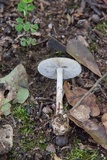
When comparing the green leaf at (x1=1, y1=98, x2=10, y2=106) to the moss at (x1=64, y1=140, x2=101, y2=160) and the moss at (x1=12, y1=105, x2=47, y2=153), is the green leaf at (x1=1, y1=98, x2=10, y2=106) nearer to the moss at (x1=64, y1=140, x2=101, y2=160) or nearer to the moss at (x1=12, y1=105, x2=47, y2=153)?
the moss at (x1=12, y1=105, x2=47, y2=153)

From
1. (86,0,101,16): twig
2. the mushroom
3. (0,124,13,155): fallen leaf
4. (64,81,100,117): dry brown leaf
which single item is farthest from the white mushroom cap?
(86,0,101,16): twig

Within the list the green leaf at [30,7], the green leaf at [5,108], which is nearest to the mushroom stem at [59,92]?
the green leaf at [5,108]

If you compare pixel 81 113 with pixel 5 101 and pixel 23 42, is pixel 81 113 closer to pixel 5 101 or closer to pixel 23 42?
pixel 5 101

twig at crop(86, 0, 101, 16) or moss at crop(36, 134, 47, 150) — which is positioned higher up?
twig at crop(86, 0, 101, 16)

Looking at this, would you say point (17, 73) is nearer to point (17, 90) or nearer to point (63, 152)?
point (17, 90)

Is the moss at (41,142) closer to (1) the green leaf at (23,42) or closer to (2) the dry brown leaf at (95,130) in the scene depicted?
(2) the dry brown leaf at (95,130)

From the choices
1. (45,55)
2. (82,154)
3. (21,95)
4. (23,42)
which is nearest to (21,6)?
(23,42)
